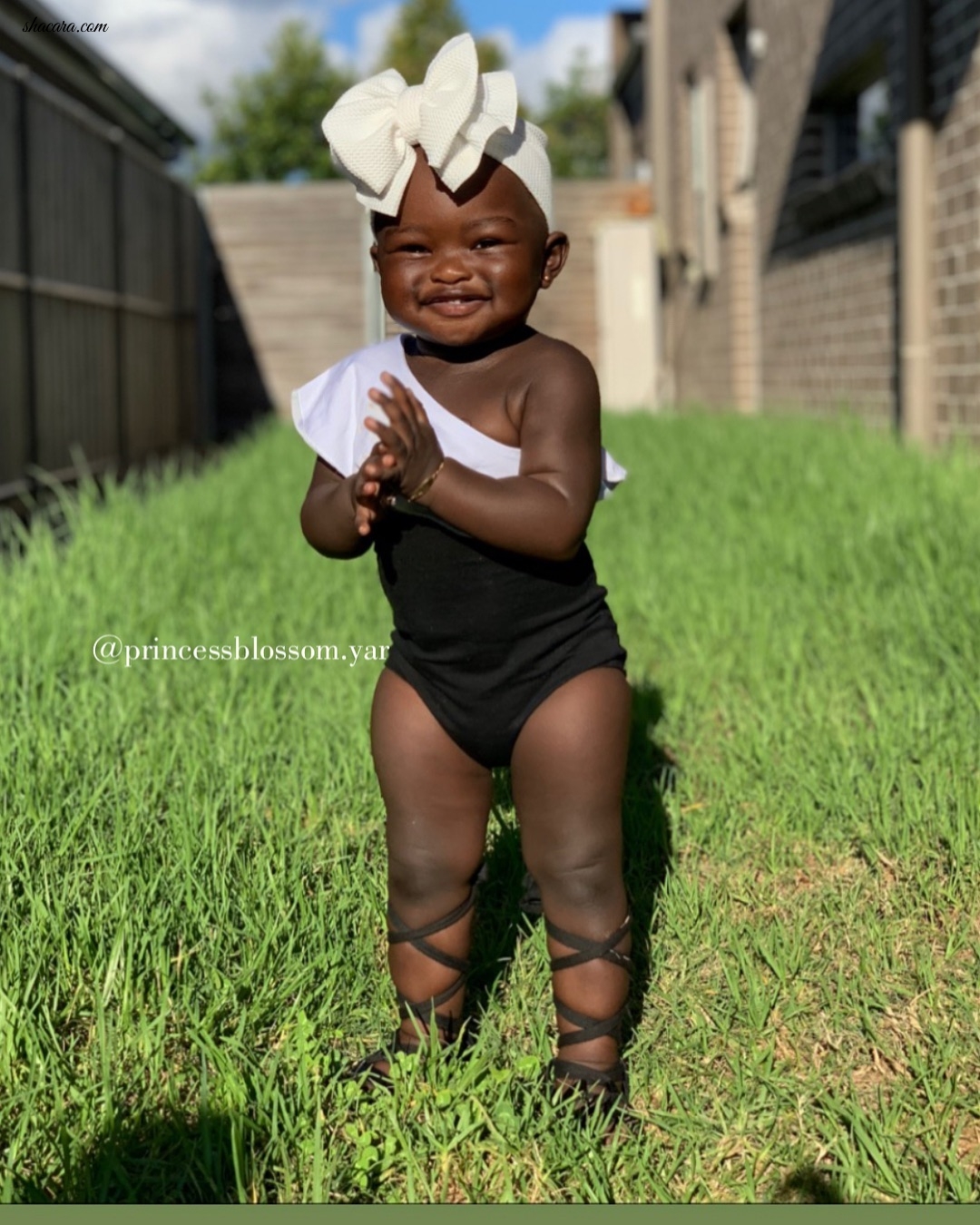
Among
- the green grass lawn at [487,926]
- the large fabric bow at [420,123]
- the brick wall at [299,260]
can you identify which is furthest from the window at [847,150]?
the large fabric bow at [420,123]

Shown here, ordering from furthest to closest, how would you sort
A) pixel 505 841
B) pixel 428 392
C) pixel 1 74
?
1. pixel 1 74
2. pixel 505 841
3. pixel 428 392

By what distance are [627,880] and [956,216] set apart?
17.7ft

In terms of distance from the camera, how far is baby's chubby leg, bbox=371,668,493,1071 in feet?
6.33

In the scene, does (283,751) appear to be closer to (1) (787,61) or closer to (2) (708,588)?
(2) (708,588)

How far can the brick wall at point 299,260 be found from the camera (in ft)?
48.0

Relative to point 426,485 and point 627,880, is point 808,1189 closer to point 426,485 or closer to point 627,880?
point 627,880

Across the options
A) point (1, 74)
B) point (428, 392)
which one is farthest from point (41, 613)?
point (1, 74)

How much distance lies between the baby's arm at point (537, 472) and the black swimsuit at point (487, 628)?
0.10m

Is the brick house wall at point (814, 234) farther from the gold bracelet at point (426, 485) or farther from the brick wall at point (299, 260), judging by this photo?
the gold bracelet at point (426, 485)

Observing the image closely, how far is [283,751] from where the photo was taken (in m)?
3.12

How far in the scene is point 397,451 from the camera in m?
1.65

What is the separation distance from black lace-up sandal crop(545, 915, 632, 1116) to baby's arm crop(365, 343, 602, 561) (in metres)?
0.53

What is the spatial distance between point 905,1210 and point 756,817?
4.16 feet

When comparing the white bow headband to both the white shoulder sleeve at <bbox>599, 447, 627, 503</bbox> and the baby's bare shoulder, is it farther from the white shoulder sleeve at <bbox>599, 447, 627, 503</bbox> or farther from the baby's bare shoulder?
the white shoulder sleeve at <bbox>599, 447, 627, 503</bbox>
